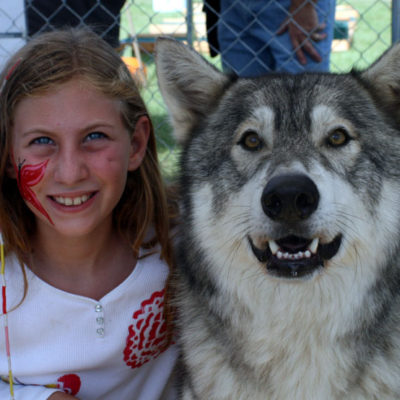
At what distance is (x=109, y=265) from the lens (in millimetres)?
2828

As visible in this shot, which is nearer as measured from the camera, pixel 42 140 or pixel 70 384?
pixel 42 140

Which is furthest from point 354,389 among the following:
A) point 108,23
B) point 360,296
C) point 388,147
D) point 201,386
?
point 108,23

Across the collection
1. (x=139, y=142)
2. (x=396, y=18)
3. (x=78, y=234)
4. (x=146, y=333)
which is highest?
(x=396, y=18)

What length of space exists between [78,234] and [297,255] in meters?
1.03

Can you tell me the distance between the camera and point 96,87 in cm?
259

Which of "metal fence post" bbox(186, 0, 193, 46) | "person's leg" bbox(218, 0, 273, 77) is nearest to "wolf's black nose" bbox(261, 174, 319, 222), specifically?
"person's leg" bbox(218, 0, 273, 77)

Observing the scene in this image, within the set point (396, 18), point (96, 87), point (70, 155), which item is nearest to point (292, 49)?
point (396, 18)

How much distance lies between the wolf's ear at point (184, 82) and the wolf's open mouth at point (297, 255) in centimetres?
84

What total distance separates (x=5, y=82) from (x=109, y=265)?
0.99 meters

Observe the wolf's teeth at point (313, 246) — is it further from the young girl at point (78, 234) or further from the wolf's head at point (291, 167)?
the young girl at point (78, 234)

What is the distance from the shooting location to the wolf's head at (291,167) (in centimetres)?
206

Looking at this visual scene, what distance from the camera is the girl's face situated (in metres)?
2.49

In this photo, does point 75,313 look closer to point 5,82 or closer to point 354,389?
point 5,82

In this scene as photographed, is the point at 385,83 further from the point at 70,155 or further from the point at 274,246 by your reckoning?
the point at 70,155
